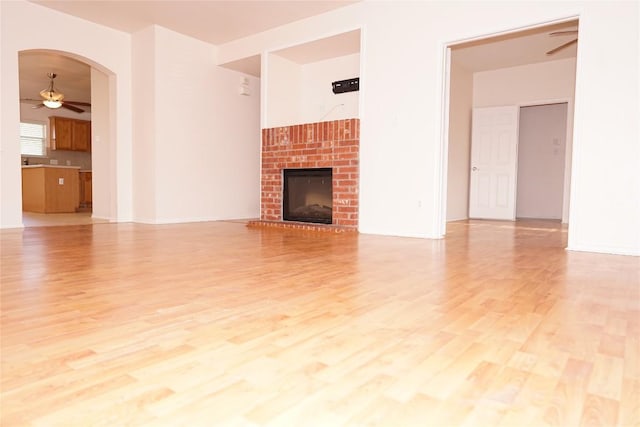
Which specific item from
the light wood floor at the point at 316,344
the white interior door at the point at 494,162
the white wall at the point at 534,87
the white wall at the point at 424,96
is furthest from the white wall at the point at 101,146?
the white wall at the point at 534,87

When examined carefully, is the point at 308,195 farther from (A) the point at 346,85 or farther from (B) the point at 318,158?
(A) the point at 346,85

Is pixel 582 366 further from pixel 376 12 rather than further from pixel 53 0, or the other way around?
pixel 53 0

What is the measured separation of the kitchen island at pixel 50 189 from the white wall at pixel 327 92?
196 inches

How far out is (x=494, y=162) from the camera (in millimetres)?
7555

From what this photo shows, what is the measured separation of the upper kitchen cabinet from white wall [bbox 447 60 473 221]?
28.8 ft

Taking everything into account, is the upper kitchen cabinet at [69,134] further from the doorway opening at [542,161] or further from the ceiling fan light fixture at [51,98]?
the doorway opening at [542,161]

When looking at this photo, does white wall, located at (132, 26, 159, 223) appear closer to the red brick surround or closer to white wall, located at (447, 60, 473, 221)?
the red brick surround

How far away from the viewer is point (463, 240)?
4344mm

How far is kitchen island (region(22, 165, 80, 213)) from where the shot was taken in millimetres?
8047

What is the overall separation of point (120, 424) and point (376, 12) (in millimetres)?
4933

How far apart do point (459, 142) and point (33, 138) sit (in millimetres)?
9597

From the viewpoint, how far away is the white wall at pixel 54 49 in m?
4.97

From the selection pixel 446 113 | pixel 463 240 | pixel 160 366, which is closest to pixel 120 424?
pixel 160 366

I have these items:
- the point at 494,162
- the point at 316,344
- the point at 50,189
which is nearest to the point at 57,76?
the point at 50,189
